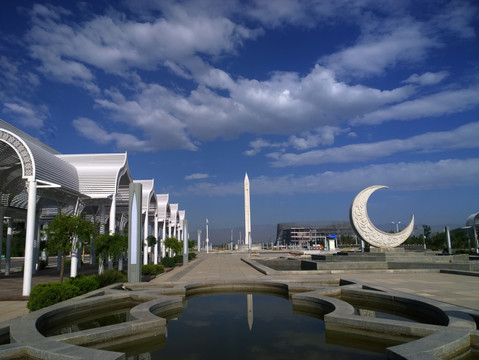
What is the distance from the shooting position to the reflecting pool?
6260 mm

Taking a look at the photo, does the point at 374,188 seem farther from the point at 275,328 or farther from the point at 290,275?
the point at 275,328

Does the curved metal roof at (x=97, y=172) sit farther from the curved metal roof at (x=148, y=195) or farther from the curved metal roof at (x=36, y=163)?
the curved metal roof at (x=148, y=195)

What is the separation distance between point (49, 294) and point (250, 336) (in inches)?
250

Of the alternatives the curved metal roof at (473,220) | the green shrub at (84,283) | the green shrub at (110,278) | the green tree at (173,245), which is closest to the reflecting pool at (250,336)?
the green shrub at (84,283)

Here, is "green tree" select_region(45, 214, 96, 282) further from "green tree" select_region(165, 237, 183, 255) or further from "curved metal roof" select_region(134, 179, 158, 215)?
"green tree" select_region(165, 237, 183, 255)

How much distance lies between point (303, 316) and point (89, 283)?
778 cm

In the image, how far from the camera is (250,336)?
7422 millimetres

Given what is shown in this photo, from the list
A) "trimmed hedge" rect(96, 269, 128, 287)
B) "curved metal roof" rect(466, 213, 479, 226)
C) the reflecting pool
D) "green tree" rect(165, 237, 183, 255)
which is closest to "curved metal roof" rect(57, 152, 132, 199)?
"trimmed hedge" rect(96, 269, 128, 287)

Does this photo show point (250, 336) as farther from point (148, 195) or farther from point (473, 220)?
point (473, 220)

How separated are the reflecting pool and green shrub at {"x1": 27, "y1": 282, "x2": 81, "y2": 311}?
12.1 ft

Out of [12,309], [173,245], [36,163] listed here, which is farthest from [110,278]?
[173,245]

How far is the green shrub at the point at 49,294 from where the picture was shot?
377 inches

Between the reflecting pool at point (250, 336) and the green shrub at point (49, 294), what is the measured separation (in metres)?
3.69

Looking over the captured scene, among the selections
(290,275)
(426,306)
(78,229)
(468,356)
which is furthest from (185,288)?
(468,356)
